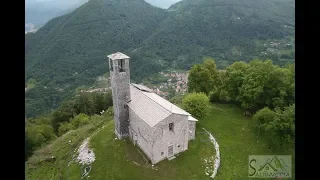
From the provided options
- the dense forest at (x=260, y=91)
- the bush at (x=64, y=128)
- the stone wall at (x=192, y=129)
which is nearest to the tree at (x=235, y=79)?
the dense forest at (x=260, y=91)

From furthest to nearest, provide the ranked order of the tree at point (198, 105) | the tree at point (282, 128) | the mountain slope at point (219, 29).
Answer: the mountain slope at point (219, 29)
the tree at point (198, 105)
the tree at point (282, 128)

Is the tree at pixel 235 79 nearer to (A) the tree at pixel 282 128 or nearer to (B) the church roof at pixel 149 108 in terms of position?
(A) the tree at pixel 282 128

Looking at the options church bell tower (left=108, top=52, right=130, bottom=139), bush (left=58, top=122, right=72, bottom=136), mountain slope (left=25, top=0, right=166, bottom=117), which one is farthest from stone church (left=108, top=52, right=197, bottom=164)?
mountain slope (left=25, top=0, right=166, bottom=117)

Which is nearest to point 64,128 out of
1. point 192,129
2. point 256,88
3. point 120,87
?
point 120,87

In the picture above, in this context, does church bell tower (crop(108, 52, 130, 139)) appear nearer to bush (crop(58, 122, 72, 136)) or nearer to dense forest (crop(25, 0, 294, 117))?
bush (crop(58, 122, 72, 136))
